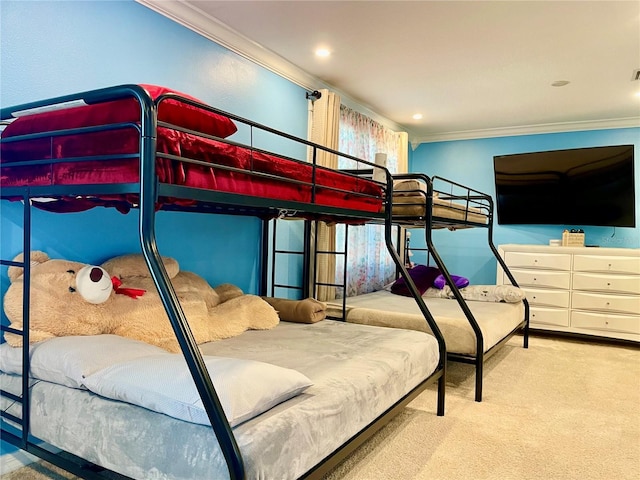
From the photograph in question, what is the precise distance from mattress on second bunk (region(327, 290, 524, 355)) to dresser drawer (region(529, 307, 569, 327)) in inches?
25.8

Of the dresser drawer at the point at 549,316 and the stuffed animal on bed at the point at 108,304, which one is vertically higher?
the stuffed animal on bed at the point at 108,304

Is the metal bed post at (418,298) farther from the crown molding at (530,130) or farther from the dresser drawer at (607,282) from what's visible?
the crown molding at (530,130)

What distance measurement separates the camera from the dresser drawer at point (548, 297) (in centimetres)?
425

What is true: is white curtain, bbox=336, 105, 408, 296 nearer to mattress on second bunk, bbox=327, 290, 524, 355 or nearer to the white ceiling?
the white ceiling

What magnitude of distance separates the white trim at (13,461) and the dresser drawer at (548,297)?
406cm

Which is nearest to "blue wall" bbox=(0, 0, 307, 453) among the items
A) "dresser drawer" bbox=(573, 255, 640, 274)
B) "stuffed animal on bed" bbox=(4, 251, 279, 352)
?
"stuffed animal on bed" bbox=(4, 251, 279, 352)

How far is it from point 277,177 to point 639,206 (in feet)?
13.8

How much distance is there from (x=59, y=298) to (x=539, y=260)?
402cm

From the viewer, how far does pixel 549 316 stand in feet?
14.1

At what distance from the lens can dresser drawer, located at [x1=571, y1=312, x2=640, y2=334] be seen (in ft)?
13.2

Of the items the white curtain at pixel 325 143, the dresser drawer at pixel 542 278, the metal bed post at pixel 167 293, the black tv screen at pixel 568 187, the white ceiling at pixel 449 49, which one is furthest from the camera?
the black tv screen at pixel 568 187

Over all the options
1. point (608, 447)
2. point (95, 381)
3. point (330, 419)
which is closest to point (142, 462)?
point (95, 381)

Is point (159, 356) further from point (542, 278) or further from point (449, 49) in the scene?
point (542, 278)

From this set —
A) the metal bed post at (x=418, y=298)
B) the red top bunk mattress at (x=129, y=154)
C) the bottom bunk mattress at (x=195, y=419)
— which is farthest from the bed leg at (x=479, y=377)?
the red top bunk mattress at (x=129, y=154)
